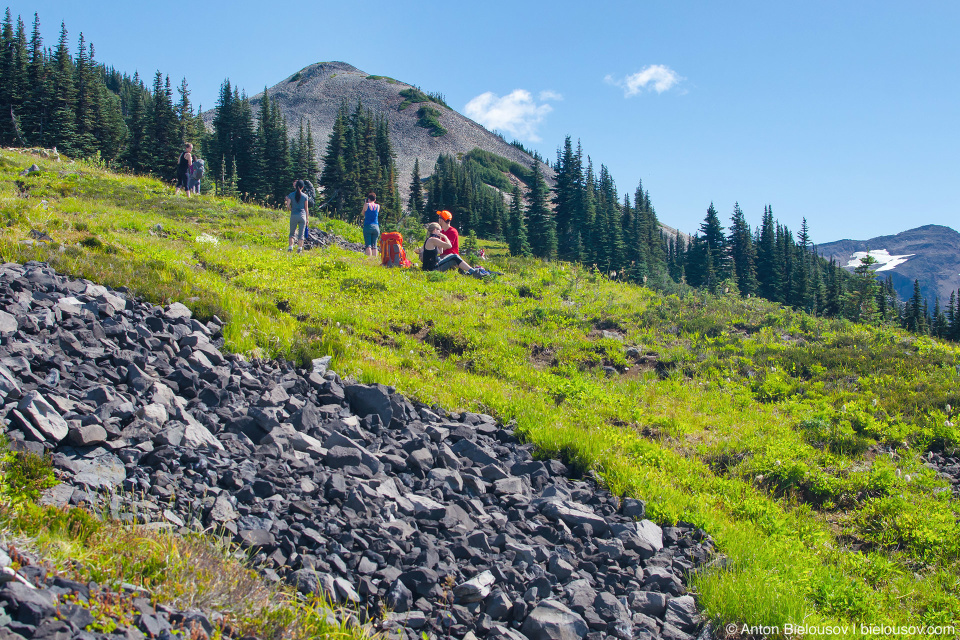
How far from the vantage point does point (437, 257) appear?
16.6 meters

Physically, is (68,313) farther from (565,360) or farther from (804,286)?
(804,286)

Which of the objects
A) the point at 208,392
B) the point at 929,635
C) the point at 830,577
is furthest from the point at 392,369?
the point at 929,635

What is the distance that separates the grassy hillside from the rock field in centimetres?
71

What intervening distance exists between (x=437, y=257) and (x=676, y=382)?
868cm

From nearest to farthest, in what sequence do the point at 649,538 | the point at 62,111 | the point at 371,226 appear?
the point at 649,538 → the point at 371,226 → the point at 62,111

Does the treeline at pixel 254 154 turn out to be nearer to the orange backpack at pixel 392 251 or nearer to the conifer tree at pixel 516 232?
the conifer tree at pixel 516 232

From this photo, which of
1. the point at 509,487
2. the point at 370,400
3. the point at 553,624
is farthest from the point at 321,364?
the point at 553,624

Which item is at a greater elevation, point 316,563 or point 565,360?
point 565,360

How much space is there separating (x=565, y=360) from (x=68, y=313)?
789 centimetres

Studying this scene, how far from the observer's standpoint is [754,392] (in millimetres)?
9961

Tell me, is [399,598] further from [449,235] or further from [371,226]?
[371,226]

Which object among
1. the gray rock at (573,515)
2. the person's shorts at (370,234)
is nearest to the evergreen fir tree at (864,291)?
the person's shorts at (370,234)

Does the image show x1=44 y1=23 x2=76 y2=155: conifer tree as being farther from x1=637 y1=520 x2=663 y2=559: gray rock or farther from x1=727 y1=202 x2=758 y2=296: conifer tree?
x1=727 y1=202 x2=758 y2=296: conifer tree

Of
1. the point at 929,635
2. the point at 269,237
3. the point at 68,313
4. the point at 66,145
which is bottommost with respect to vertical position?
the point at 929,635
